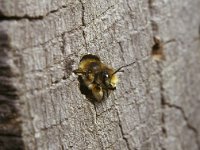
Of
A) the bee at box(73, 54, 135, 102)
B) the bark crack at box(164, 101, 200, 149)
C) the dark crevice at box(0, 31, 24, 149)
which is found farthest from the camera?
the bark crack at box(164, 101, 200, 149)

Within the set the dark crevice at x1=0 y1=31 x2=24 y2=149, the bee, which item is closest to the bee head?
the bee

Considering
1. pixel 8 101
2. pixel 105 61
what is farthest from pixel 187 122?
pixel 8 101

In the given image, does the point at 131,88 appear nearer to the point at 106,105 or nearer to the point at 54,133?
the point at 106,105

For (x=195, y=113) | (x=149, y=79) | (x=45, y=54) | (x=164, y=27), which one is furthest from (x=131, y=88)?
(x=195, y=113)

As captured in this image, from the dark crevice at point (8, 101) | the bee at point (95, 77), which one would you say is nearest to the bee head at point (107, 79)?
the bee at point (95, 77)

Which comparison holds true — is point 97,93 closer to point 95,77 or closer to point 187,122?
point 95,77

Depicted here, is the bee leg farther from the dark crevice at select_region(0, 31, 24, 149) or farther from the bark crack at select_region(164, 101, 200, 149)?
the bark crack at select_region(164, 101, 200, 149)
